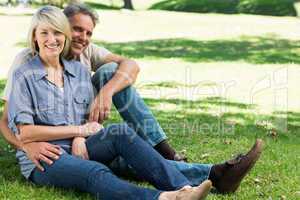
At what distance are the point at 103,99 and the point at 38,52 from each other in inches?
22.7

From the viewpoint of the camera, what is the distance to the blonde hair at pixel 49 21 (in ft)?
14.0

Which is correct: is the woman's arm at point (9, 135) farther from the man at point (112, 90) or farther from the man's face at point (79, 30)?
the man's face at point (79, 30)

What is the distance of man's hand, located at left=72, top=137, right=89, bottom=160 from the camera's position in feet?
13.8

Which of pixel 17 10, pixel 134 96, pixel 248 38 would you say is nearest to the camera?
pixel 134 96

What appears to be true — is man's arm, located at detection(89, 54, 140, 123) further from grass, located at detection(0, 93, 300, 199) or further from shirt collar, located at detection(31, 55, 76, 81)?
grass, located at detection(0, 93, 300, 199)

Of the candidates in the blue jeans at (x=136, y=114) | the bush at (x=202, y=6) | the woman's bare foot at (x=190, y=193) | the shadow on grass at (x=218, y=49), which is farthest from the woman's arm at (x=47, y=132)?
the bush at (x=202, y=6)

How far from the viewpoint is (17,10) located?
96.6ft

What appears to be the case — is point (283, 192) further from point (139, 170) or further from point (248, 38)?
point (248, 38)

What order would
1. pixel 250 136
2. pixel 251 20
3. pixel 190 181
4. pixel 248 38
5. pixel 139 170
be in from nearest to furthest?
pixel 139 170, pixel 190 181, pixel 250 136, pixel 248 38, pixel 251 20

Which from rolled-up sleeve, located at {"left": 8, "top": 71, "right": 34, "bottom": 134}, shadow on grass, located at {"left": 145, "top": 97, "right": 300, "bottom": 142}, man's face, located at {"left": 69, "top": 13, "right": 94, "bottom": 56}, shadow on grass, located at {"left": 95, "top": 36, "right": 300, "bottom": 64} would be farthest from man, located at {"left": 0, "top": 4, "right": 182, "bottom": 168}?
shadow on grass, located at {"left": 95, "top": 36, "right": 300, "bottom": 64}

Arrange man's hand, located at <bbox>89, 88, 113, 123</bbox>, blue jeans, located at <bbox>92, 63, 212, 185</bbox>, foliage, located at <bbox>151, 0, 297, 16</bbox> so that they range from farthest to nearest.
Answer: foliage, located at <bbox>151, 0, 297, 16</bbox>
blue jeans, located at <bbox>92, 63, 212, 185</bbox>
man's hand, located at <bbox>89, 88, 113, 123</bbox>

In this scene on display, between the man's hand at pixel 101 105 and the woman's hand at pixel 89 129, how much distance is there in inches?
5.0

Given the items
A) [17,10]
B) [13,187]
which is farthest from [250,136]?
[17,10]

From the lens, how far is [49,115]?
170 inches
